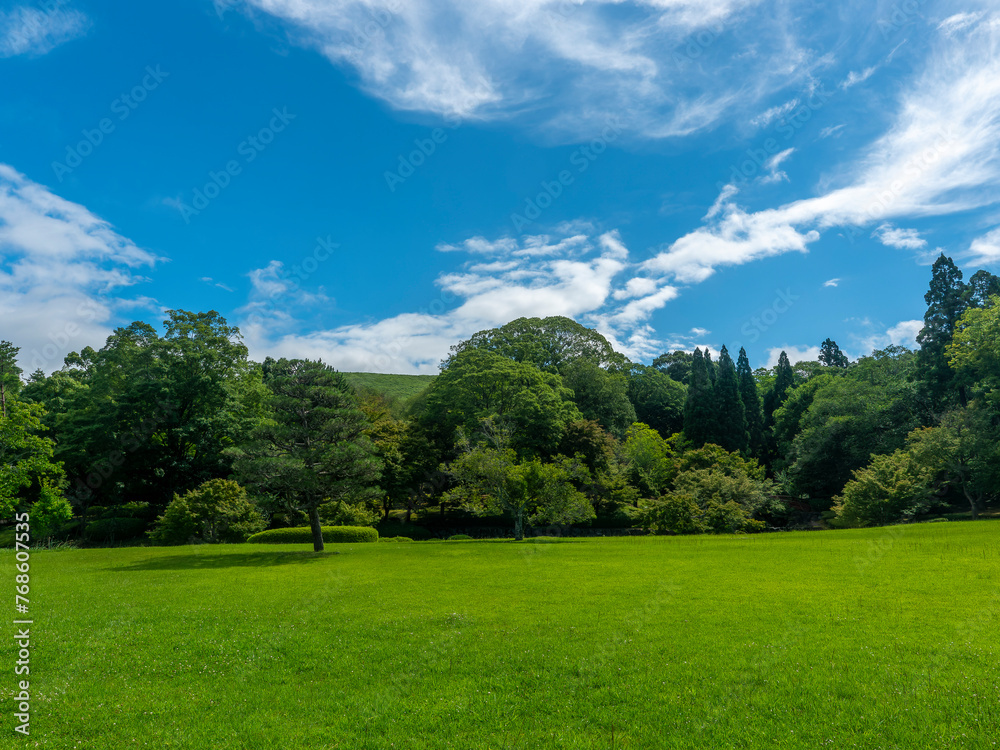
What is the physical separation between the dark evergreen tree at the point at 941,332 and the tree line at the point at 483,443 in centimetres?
16

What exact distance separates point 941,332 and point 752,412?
75.6 ft

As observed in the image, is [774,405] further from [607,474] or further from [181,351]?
[181,351]

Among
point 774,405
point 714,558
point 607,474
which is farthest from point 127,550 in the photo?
point 774,405

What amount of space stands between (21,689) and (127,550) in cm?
2485

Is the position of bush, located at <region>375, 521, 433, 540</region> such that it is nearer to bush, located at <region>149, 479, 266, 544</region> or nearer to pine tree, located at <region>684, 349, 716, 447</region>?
bush, located at <region>149, 479, 266, 544</region>

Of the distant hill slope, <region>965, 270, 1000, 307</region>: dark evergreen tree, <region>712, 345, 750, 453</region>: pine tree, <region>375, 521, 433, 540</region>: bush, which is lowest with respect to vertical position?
<region>375, 521, 433, 540</region>: bush

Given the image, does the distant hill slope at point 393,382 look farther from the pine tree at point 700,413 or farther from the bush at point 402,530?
the bush at point 402,530

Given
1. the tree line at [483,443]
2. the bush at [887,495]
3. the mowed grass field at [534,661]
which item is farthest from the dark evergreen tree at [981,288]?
the mowed grass field at [534,661]

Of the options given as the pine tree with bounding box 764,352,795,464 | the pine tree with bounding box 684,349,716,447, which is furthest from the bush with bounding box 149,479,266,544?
the pine tree with bounding box 764,352,795,464

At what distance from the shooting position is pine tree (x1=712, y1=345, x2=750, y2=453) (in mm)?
58719

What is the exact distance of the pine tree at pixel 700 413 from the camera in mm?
58781

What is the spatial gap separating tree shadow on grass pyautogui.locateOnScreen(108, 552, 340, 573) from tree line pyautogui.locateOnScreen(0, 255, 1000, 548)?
7.30 feet

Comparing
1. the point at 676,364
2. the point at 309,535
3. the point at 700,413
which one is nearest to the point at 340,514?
the point at 309,535

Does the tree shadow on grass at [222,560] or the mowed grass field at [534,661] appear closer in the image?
the mowed grass field at [534,661]
